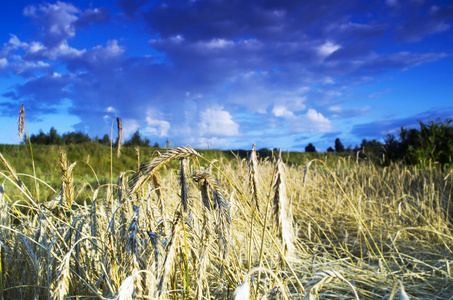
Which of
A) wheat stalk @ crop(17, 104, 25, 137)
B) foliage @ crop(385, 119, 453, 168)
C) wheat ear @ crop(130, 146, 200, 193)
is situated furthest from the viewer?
foliage @ crop(385, 119, 453, 168)

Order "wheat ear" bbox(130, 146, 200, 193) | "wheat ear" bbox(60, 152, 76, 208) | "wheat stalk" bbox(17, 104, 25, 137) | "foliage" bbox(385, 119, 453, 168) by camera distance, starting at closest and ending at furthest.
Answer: "wheat ear" bbox(130, 146, 200, 193)
"wheat ear" bbox(60, 152, 76, 208)
"wheat stalk" bbox(17, 104, 25, 137)
"foliage" bbox(385, 119, 453, 168)

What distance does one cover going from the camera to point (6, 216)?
9.34ft

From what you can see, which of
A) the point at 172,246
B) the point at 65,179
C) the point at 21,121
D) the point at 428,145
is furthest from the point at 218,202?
the point at 428,145

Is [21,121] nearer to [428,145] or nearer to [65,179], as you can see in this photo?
[65,179]

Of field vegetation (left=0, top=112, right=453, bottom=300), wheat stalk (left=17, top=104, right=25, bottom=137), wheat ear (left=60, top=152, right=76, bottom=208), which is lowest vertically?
field vegetation (left=0, top=112, right=453, bottom=300)

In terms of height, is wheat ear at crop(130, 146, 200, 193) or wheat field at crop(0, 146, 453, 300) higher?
wheat ear at crop(130, 146, 200, 193)


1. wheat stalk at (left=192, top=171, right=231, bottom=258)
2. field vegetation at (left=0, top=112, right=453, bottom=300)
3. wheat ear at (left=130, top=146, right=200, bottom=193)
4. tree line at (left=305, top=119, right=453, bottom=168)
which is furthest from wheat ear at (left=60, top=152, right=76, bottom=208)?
tree line at (left=305, top=119, right=453, bottom=168)

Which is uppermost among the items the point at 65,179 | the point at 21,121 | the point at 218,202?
the point at 21,121

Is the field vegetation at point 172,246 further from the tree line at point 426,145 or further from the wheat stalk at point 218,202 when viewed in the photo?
the tree line at point 426,145

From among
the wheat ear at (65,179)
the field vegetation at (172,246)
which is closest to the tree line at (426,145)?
the field vegetation at (172,246)

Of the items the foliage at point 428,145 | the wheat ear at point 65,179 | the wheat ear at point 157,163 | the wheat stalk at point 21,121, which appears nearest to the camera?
the wheat ear at point 157,163

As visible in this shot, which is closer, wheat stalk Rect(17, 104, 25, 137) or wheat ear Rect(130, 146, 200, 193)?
wheat ear Rect(130, 146, 200, 193)

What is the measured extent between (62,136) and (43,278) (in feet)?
45.4

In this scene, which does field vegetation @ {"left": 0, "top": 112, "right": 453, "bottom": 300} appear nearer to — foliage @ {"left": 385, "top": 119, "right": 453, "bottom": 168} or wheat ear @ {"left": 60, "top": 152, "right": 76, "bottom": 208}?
wheat ear @ {"left": 60, "top": 152, "right": 76, "bottom": 208}
